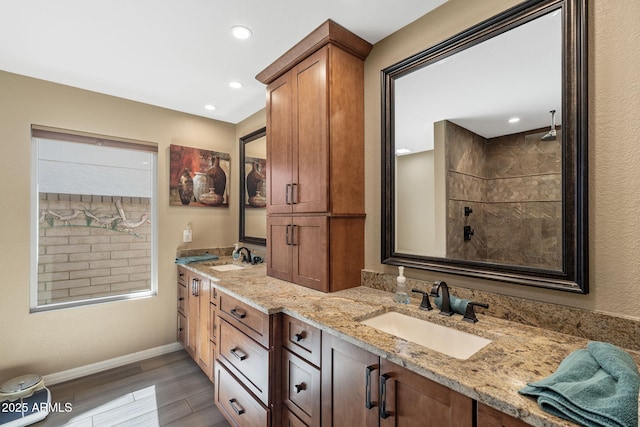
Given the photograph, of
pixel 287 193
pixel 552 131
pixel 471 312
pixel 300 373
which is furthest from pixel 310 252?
pixel 552 131

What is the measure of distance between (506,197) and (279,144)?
1.55 m

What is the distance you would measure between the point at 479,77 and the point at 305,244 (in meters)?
1.39

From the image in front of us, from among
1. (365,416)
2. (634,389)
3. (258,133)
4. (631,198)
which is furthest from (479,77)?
(258,133)

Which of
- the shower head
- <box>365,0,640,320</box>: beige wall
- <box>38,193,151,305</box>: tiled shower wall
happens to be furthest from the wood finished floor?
the shower head

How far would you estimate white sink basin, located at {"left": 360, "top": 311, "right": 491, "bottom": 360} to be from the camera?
1.24 metres

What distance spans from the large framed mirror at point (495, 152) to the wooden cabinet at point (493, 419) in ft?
2.20

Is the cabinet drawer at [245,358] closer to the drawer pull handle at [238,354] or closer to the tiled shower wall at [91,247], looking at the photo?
the drawer pull handle at [238,354]

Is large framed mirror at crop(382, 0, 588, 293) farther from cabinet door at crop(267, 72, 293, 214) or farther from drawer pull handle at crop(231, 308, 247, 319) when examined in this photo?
drawer pull handle at crop(231, 308, 247, 319)

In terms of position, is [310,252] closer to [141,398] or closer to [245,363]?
[245,363]

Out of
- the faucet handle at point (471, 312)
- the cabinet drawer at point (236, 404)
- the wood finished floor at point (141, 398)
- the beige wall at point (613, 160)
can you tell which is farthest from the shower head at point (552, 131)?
the wood finished floor at point (141, 398)

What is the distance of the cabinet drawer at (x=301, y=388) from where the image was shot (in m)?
1.31

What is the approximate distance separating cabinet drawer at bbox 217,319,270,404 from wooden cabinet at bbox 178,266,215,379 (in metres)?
0.29

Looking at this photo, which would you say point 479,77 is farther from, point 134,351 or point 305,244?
point 134,351

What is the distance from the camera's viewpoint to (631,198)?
104 cm
